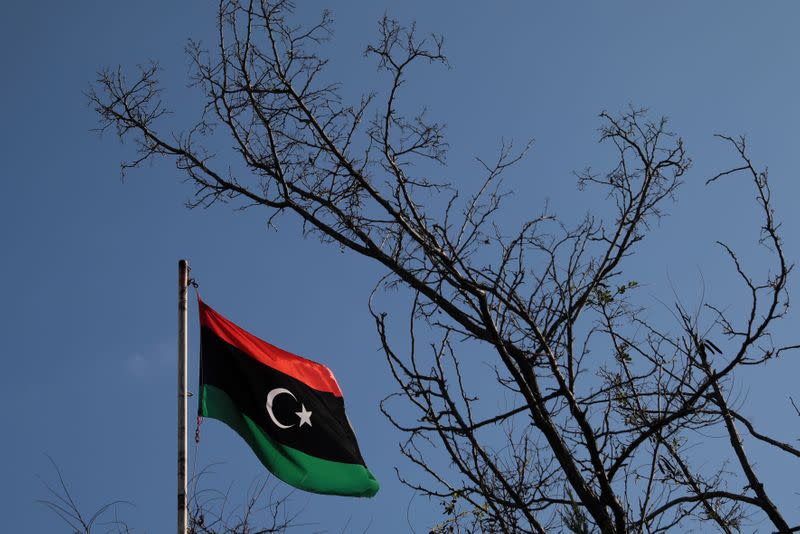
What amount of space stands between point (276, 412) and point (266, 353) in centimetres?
51

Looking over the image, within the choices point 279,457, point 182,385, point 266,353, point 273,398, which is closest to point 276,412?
point 273,398

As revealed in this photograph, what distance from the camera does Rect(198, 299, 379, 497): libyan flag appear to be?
6.86 m

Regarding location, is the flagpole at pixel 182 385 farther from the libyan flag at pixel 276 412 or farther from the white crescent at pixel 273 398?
the white crescent at pixel 273 398

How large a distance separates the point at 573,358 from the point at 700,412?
74 cm

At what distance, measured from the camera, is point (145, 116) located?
676 cm

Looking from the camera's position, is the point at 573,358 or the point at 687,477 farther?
the point at 687,477

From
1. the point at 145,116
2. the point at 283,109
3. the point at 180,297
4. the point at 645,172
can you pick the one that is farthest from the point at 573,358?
the point at 145,116

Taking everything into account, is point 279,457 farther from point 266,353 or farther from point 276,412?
point 266,353

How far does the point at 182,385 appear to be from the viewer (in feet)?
21.0

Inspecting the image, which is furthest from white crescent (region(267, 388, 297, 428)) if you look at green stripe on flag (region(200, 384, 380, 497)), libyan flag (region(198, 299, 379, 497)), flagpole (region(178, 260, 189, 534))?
flagpole (region(178, 260, 189, 534))

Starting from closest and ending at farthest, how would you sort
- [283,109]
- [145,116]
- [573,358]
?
[573,358]
[283,109]
[145,116]

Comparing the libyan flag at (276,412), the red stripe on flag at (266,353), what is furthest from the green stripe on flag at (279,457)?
the red stripe on flag at (266,353)

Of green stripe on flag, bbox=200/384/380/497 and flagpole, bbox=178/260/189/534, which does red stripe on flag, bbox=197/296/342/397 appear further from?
green stripe on flag, bbox=200/384/380/497

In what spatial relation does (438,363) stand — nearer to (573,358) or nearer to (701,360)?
(573,358)
